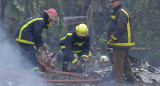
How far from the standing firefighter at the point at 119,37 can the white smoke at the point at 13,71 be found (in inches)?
69.1

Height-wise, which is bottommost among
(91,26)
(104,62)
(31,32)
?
(104,62)

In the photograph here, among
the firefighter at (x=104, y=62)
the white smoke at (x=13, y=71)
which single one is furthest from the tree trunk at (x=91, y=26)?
the white smoke at (x=13, y=71)

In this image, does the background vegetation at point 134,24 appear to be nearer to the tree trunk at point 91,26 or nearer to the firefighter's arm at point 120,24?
the tree trunk at point 91,26

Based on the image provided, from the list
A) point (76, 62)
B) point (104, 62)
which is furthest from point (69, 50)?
point (104, 62)

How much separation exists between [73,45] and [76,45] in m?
0.08

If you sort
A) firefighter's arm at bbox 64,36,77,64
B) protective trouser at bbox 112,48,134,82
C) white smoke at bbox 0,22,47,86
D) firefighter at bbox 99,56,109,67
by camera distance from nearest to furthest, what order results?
white smoke at bbox 0,22,47,86 < protective trouser at bbox 112,48,134,82 < firefighter's arm at bbox 64,36,77,64 < firefighter at bbox 99,56,109,67

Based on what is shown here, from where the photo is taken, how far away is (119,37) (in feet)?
19.7

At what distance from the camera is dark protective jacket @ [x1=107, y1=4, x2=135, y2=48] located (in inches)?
231

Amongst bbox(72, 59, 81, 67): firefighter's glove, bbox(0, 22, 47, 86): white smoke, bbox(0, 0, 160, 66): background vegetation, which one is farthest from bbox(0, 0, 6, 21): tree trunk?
bbox(72, 59, 81, 67): firefighter's glove

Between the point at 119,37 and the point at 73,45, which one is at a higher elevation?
the point at 119,37

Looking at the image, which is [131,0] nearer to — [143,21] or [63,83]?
[143,21]

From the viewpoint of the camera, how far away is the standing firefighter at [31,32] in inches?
235

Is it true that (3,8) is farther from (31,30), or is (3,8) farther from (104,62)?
(31,30)

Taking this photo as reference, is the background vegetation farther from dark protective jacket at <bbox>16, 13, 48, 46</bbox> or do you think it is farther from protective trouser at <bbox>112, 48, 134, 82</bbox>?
protective trouser at <bbox>112, 48, 134, 82</bbox>
